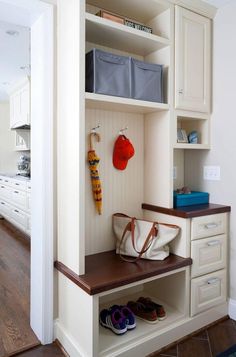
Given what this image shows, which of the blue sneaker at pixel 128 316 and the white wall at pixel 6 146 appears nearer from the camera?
the blue sneaker at pixel 128 316

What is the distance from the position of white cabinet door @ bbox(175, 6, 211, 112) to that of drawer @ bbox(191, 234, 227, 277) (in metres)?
1.00

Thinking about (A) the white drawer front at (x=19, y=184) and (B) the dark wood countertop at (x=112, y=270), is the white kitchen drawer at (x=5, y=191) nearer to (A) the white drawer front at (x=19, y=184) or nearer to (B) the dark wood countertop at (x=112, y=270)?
(A) the white drawer front at (x=19, y=184)

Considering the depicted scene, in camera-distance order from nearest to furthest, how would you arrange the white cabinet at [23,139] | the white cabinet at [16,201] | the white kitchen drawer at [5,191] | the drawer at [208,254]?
the drawer at [208,254]
the white cabinet at [16,201]
the white kitchen drawer at [5,191]
the white cabinet at [23,139]

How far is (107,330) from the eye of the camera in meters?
1.81

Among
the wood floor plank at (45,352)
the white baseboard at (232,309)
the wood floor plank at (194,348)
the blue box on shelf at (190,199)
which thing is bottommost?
the wood floor plank at (194,348)

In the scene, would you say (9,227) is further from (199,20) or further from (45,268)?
(199,20)

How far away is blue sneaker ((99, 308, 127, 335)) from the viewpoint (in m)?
1.76

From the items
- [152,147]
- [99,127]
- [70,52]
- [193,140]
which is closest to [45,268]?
[99,127]

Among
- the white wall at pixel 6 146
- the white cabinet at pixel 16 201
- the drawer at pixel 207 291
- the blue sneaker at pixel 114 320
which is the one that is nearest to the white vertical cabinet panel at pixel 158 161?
the drawer at pixel 207 291

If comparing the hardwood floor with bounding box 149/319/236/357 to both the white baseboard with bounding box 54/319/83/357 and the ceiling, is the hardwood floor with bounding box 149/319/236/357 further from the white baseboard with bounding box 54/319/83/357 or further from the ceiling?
the ceiling

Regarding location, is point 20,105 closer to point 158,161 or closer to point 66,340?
point 158,161

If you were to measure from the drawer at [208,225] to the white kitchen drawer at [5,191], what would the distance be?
12.3 ft

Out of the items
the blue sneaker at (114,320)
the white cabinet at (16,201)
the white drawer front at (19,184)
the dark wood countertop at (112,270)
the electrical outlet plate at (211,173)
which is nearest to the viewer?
the dark wood countertop at (112,270)

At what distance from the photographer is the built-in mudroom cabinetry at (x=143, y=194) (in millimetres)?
1653
